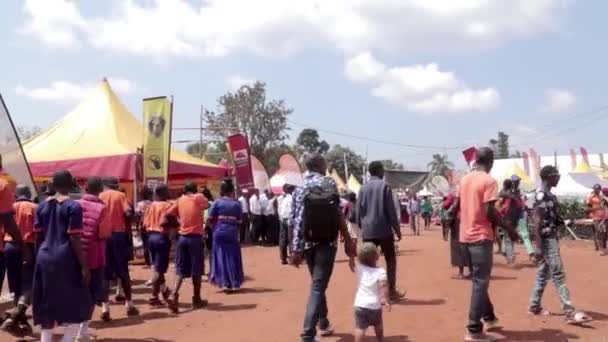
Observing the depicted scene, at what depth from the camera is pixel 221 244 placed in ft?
32.1

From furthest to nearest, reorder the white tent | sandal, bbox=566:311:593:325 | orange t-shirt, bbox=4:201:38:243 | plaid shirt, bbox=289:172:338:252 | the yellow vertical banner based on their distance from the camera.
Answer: the white tent
the yellow vertical banner
orange t-shirt, bbox=4:201:38:243
sandal, bbox=566:311:593:325
plaid shirt, bbox=289:172:338:252

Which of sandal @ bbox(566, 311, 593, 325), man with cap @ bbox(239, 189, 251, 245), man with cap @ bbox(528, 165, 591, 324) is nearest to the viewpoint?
sandal @ bbox(566, 311, 593, 325)

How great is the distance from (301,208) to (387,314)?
226 cm

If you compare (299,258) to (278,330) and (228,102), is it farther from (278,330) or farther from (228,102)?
(228,102)

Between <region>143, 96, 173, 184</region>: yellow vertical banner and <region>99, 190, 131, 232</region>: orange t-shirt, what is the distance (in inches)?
211

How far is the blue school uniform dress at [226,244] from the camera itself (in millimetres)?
9742

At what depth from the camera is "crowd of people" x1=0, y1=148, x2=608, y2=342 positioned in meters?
5.81

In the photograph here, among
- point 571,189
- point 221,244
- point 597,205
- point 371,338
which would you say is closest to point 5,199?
point 221,244

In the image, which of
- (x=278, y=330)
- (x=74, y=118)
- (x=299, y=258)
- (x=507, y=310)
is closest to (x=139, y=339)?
(x=278, y=330)

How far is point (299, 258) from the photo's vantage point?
6.30 m

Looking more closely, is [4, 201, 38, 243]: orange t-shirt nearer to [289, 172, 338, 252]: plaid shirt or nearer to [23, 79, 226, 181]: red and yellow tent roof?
[289, 172, 338, 252]: plaid shirt

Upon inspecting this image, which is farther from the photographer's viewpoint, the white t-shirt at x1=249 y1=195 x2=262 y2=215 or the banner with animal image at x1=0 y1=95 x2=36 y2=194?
the white t-shirt at x1=249 y1=195 x2=262 y2=215

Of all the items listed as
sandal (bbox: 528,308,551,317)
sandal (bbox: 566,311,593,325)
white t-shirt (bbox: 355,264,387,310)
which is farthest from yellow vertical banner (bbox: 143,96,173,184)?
sandal (bbox: 566,311,593,325)

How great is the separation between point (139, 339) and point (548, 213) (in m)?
4.79
